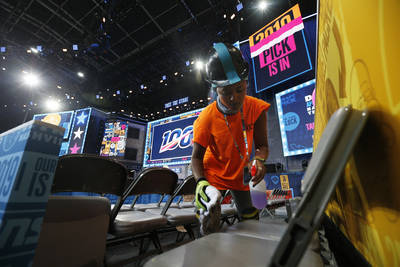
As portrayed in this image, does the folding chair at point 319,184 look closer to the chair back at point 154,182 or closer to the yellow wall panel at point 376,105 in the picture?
the yellow wall panel at point 376,105

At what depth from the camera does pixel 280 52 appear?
4.85 metres

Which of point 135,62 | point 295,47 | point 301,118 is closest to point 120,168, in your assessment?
point 301,118

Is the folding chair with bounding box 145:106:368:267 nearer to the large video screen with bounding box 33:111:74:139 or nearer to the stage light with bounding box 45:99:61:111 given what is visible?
Answer: the large video screen with bounding box 33:111:74:139

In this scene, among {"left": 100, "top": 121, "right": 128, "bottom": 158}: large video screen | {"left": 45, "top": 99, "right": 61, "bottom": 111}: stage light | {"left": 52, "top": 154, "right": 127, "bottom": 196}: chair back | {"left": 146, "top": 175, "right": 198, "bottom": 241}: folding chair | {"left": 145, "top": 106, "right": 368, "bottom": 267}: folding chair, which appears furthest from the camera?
{"left": 45, "top": 99, "right": 61, "bottom": 111}: stage light

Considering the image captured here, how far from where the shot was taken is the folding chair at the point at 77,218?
821 mm

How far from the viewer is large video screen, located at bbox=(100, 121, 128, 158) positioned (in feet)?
32.3

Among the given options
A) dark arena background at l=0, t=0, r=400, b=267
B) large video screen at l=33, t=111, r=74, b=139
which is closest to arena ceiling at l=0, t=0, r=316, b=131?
dark arena background at l=0, t=0, r=400, b=267

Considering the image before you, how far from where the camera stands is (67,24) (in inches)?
322

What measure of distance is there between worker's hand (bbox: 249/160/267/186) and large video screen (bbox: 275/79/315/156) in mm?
3685

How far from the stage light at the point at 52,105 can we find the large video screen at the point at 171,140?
889cm

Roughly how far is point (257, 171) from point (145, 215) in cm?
Answer: 131

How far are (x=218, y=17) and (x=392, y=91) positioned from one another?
6468 millimetres

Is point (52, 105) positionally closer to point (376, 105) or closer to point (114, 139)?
point (114, 139)

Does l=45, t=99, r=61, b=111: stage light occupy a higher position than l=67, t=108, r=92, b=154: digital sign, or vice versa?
l=45, t=99, r=61, b=111: stage light
